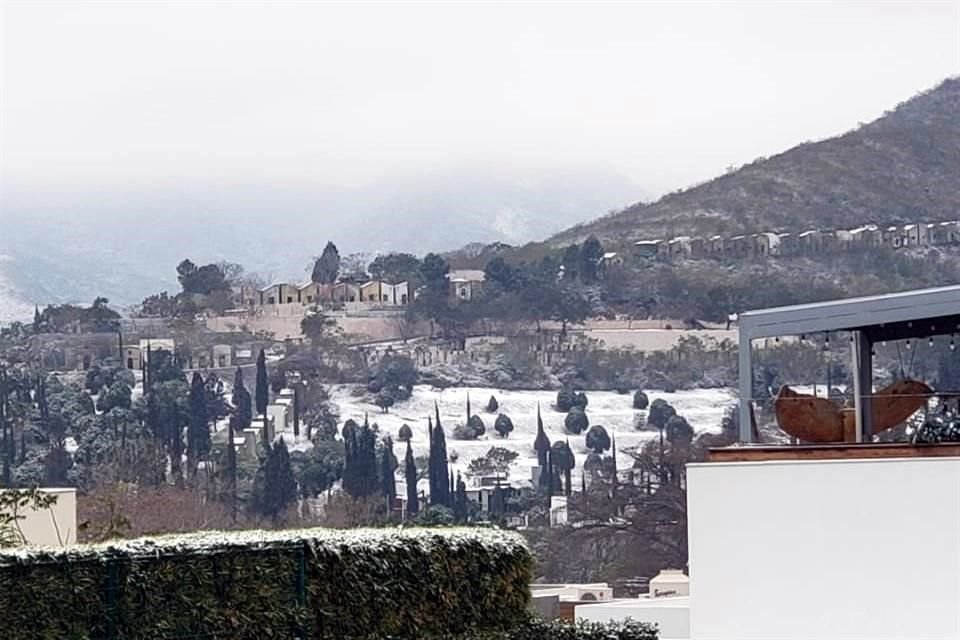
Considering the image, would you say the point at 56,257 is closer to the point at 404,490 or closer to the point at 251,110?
the point at 251,110

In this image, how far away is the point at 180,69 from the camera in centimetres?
11406

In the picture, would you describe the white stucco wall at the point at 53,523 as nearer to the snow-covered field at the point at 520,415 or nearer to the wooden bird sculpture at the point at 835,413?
the wooden bird sculpture at the point at 835,413

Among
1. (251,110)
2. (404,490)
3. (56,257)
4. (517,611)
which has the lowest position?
(404,490)

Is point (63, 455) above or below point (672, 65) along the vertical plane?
below

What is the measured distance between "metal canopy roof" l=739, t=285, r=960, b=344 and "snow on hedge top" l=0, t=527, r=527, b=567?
275 centimetres

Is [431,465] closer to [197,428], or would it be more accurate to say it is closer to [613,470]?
[613,470]

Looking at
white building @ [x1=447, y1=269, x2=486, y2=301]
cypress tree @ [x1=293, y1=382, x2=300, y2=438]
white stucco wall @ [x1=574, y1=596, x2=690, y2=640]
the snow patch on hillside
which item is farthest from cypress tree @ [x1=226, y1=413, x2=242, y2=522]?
white stucco wall @ [x1=574, y1=596, x2=690, y2=640]

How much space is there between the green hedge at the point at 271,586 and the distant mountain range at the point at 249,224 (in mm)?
107190

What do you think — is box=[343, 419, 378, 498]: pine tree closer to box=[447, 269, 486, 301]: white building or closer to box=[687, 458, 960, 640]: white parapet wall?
box=[447, 269, 486, 301]: white building

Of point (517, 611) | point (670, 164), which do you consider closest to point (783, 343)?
point (670, 164)

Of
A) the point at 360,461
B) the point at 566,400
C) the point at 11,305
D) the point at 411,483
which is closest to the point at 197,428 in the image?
the point at 360,461

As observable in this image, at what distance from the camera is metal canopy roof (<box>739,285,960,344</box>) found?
1398cm

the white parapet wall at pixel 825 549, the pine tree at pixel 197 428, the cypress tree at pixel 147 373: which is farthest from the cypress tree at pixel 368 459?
the white parapet wall at pixel 825 549

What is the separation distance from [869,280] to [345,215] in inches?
2028
